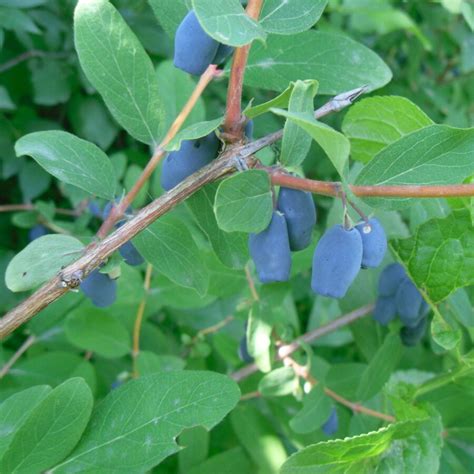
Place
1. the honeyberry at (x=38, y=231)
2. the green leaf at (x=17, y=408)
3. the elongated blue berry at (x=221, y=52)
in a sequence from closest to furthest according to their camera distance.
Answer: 1. the elongated blue berry at (x=221, y=52)
2. the green leaf at (x=17, y=408)
3. the honeyberry at (x=38, y=231)

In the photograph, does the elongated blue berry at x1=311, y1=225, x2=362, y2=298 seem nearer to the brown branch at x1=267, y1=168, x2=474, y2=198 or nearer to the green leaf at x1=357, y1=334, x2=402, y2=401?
the brown branch at x1=267, y1=168, x2=474, y2=198

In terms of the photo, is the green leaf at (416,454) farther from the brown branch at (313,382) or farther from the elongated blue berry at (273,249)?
the elongated blue berry at (273,249)

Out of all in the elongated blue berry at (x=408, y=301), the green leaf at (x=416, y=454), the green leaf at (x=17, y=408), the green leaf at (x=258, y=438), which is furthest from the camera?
the green leaf at (x=258, y=438)

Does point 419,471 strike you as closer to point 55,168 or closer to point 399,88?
point 55,168

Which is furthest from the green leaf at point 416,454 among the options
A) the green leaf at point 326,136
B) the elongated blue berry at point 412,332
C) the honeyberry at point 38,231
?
the honeyberry at point 38,231

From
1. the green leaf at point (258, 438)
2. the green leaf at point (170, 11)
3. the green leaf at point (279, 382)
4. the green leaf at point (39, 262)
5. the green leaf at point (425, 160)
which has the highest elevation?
the green leaf at point (170, 11)

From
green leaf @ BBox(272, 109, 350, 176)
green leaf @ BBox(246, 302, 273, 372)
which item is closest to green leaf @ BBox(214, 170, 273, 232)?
green leaf @ BBox(272, 109, 350, 176)

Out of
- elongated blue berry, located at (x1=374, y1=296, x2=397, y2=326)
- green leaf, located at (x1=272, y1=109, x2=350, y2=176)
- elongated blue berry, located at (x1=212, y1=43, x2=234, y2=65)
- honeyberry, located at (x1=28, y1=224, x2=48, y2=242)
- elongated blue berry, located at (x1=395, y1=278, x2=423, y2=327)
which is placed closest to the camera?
green leaf, located at (x1=272, y1=109, x2=350, y2=176)

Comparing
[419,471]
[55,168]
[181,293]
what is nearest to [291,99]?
[55,168]
